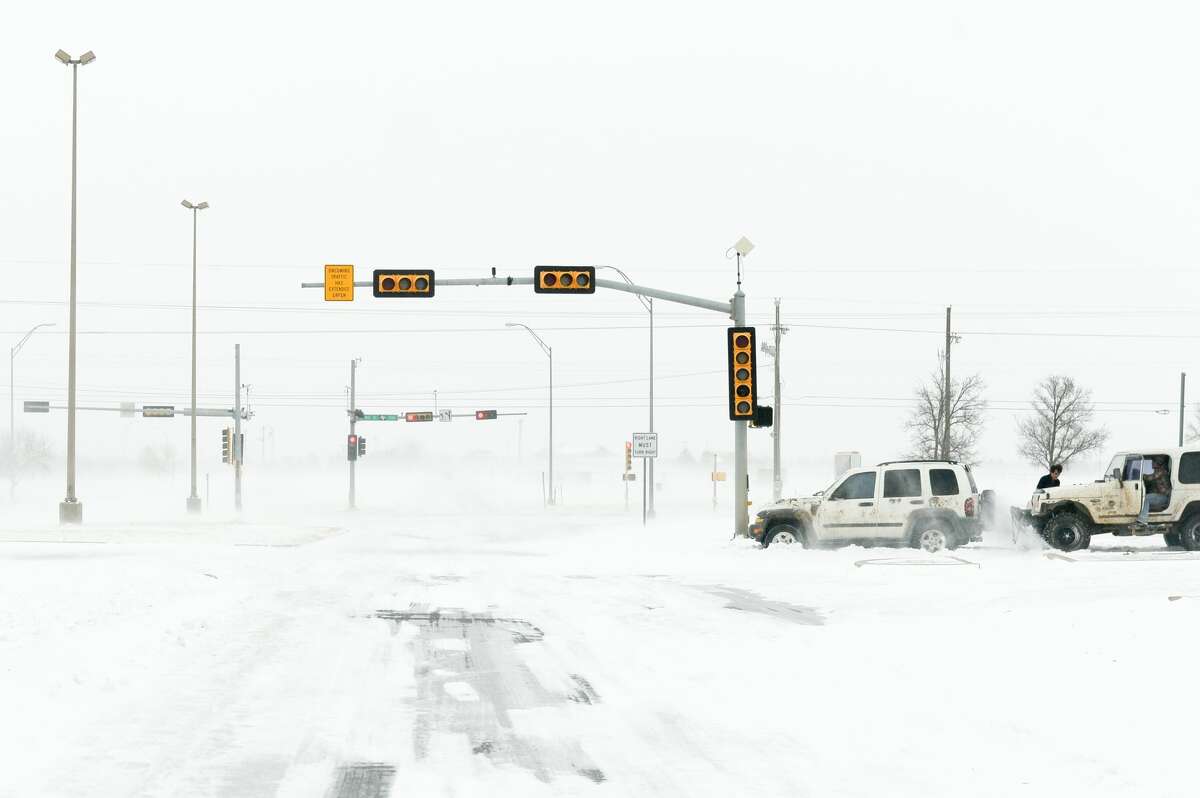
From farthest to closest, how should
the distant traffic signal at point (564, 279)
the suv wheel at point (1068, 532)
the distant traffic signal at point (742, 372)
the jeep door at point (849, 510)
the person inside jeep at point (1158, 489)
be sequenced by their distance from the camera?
the distant traffic signal at point (742, 372) → the distant traffic signal at point (564, 279) → the jeep door at point (849, 510) → the suv wheel at point (1068, 532) → the person inside jeep at point (1158, 489)

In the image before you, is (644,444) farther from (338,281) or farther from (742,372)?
(338,281)

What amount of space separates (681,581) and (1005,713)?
1134cm

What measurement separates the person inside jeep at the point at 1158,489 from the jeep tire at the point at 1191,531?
0.49 metres

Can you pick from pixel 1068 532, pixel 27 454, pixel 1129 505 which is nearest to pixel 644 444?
pixel 1068 532

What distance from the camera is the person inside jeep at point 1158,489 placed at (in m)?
23.5

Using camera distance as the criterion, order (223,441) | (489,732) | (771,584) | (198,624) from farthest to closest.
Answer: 1. (223,441)
2. (771,584)
3. (198,624)
4. (489,732)

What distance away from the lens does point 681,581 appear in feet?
64.0

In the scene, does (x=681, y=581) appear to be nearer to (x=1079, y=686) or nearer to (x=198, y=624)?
(x=198, y=624)

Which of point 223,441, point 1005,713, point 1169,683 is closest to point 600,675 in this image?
point 1005,713

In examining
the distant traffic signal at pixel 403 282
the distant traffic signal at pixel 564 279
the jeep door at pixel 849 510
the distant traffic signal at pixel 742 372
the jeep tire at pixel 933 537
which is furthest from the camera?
the distant traffic signal at pixel 742 372

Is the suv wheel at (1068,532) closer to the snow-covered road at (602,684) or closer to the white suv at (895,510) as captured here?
the white suv at (895,510)

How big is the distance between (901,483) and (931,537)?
1.18 metres

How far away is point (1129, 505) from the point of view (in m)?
23.5

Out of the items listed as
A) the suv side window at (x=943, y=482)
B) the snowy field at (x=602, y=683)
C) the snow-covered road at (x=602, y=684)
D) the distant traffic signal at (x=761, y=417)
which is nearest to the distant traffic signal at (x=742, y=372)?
the distant traffic signal at (x=761, y=417)
